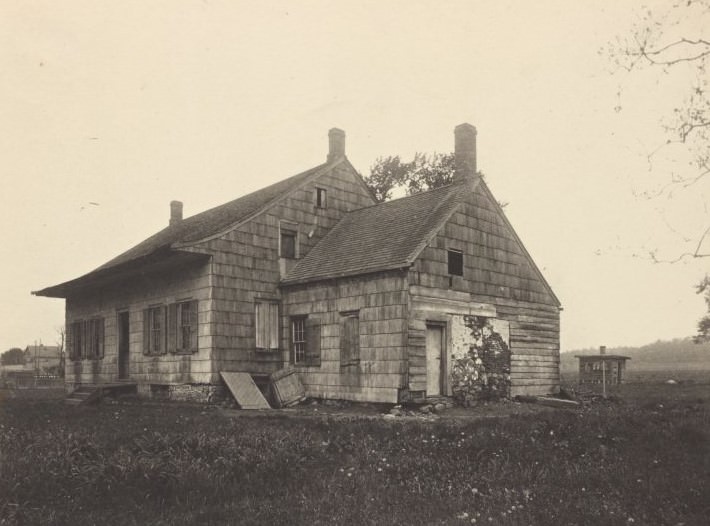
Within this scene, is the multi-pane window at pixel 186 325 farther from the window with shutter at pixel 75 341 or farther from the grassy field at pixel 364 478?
the grassy field at pixel 364 478

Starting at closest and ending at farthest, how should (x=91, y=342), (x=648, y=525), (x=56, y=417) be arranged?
(x=648, y=525), (x=56, y=417), (x=91, y=342)

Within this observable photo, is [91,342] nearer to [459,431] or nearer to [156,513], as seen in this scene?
[459,431]

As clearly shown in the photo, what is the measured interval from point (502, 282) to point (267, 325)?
7.53 m

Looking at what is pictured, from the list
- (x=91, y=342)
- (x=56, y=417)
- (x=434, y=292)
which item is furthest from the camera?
(x=91, y=342)

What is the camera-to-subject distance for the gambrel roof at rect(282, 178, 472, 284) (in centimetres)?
1764

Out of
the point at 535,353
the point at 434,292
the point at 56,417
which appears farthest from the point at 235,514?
the point at 535,353

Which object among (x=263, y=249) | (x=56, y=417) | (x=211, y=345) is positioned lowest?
(x=56, y=417)

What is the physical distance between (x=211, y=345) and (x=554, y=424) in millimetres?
11118

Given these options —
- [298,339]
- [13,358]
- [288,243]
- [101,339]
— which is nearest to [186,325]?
[298,339]

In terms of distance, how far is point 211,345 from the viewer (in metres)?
18.8

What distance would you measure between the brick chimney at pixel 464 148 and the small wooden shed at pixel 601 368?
19373mm

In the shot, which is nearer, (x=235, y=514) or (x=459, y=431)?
(x=235, y=514)

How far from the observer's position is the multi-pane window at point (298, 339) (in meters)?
19.9

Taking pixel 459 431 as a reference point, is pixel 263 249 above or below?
above
